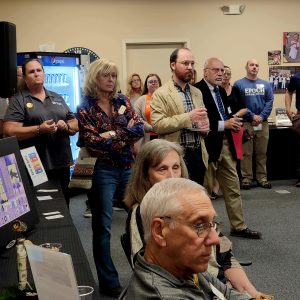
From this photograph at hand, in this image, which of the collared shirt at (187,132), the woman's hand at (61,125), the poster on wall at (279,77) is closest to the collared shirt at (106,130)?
the woman's hand at (61,125)

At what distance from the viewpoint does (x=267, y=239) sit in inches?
164

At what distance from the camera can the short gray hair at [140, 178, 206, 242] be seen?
1.25 meters

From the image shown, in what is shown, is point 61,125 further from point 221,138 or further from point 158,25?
point 158,25

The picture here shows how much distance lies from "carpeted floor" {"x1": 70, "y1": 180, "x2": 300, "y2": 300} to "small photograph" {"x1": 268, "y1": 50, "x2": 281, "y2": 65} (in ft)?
8.21

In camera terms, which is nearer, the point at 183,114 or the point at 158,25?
the point at 183,114

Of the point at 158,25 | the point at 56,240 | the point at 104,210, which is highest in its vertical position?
the point at 158,25

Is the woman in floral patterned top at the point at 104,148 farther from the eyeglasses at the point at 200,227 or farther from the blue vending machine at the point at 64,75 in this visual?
the blue vending machine at the point at 64,75

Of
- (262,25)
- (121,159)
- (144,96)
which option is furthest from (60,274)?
(262,25)

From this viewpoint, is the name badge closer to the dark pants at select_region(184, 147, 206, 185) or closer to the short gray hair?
the dark pants at select_region(184, 147, 206, 185)

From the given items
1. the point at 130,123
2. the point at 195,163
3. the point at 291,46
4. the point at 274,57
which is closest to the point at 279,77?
the point at 274,57

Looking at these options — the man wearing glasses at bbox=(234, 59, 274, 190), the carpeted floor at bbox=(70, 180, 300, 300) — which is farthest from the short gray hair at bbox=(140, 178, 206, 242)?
the man wearing glasses at bbox=(234, 59, 274, 190)

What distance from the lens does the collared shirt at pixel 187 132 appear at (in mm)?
3518

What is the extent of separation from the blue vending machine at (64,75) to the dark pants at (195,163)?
214cm

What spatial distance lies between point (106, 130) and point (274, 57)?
571 centimetres
